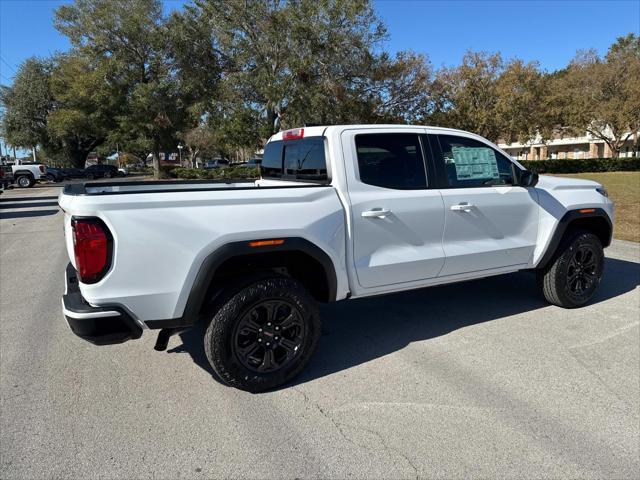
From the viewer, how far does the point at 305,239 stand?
11.3 feet

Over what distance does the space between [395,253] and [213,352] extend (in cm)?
160

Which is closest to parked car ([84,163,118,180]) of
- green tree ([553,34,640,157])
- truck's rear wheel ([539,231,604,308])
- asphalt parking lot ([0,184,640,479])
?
green tree ([553,34,640,157])

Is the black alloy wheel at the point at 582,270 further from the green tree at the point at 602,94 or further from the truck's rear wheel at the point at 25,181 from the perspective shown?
the green tree at the point at 602,94

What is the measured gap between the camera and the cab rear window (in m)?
3.97

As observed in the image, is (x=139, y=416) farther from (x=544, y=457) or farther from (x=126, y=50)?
(x=126, y=50)

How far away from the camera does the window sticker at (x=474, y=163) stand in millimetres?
4422

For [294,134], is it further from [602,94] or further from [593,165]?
[602,94]

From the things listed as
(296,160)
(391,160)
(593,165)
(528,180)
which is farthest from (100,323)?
(593,165)

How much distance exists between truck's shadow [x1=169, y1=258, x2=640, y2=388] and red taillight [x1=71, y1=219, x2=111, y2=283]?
4.21 ft

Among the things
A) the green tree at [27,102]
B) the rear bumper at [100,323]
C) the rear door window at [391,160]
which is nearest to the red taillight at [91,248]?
the rear bumper at [100,323]

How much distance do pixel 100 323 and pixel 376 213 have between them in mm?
2055

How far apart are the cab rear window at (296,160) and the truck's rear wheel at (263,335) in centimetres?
103

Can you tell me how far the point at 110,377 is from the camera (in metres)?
3.64

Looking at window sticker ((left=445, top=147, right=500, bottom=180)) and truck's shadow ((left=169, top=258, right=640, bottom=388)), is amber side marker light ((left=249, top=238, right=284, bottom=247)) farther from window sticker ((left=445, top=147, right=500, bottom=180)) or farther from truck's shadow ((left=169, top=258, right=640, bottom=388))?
window sticker ((left=445, top=147, right=500, bottom=180))
